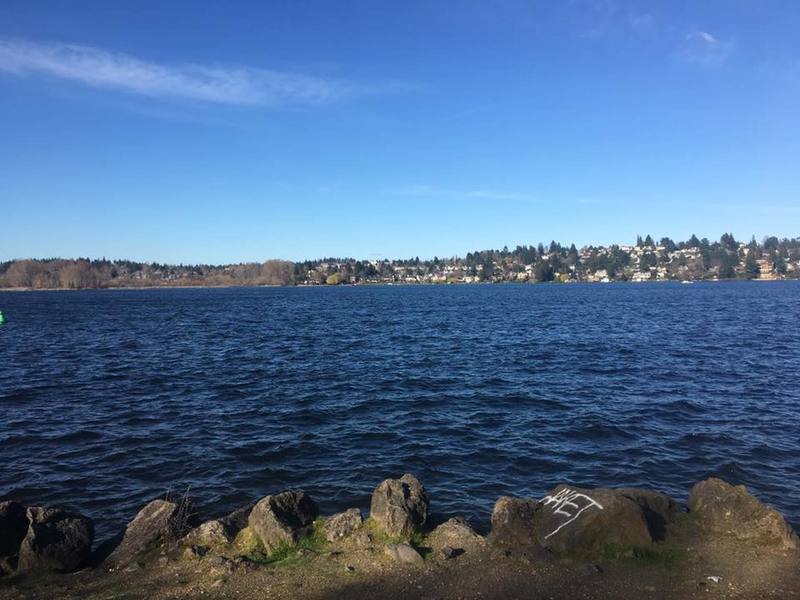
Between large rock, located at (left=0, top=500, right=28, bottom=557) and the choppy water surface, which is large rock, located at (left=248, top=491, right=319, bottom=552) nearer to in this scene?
the choppy water surface

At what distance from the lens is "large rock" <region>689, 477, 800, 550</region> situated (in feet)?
36.1

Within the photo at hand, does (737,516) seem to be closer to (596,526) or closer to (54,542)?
(596,526)

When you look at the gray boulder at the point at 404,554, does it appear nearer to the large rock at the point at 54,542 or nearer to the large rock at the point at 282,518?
the large rock at the point at 282,518

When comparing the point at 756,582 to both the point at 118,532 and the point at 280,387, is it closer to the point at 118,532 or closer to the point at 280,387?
the point at 118,532

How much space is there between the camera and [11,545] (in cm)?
1143

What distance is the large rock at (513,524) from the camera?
11.1m


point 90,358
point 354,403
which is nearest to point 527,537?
point 354,403

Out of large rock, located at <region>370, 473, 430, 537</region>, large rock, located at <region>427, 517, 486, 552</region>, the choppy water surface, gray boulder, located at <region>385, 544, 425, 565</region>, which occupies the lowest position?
the choppy water surface

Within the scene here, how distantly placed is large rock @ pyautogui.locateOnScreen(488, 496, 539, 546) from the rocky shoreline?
0.08 ft

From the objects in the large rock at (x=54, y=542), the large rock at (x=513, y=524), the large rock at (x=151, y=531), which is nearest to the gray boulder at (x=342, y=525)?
the large rock at (x=513, y=524)

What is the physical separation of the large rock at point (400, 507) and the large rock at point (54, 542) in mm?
5704

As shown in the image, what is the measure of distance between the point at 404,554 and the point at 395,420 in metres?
12.7

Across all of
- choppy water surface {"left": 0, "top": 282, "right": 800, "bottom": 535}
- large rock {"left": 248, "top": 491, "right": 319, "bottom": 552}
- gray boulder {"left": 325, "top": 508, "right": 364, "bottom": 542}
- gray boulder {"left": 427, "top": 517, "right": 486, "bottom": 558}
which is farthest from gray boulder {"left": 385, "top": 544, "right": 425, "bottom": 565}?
choppy water surface {"left": 0, "top": 282, "right": 800, "bottom": 535}

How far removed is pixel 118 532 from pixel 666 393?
23.6m
